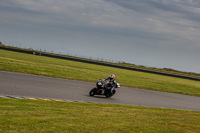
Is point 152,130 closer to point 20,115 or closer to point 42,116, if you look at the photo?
point 42,116

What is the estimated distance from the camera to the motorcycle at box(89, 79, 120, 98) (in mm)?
18562

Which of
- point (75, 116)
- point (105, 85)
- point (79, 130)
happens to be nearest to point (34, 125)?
point (79, 130)

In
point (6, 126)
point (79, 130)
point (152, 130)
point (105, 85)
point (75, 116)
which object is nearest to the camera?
point (6, 126)

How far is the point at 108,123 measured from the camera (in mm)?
9164

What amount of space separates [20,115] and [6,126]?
1.44 m

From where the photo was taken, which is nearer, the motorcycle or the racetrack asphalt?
the racetrack asphalt

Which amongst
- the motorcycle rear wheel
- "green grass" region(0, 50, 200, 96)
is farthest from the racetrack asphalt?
"green grass" region(0, 50, 200, 96)

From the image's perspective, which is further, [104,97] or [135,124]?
[104,97]

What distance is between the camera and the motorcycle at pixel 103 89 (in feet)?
60.9

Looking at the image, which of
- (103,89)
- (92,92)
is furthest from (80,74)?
(92,92)

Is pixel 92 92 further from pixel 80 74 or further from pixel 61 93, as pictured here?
pixel 80 74

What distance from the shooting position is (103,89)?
62.0 ft

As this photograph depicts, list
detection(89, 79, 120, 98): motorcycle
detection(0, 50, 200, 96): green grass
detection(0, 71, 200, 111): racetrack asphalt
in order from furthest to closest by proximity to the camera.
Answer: detection(0, 50, 200, 96): green grass, detection(89, 79, 120, 98): motorcycle, detection(0, 71, 200, 111): racetrack asphalt

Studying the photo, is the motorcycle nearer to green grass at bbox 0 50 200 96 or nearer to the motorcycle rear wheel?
the motorcycle rear wheel
